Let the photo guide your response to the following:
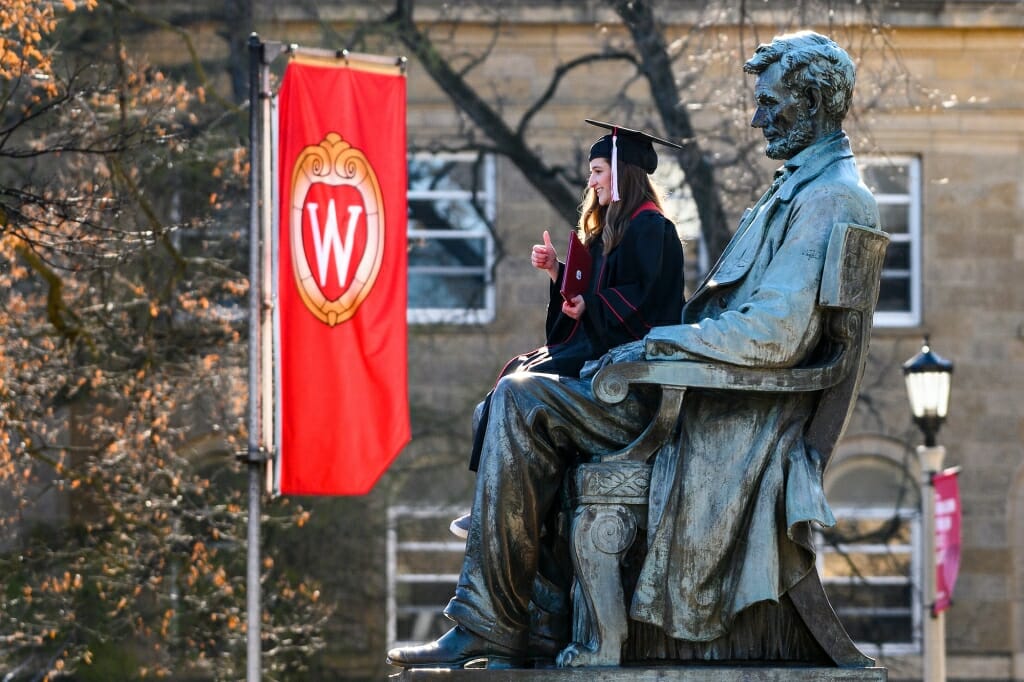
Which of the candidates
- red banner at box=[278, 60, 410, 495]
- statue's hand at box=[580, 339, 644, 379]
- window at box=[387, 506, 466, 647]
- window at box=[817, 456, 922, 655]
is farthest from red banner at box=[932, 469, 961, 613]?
statue's hand at box=[580, 339, 644, 379]

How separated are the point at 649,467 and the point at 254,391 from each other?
25.8 ft

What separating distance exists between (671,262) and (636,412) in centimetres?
85

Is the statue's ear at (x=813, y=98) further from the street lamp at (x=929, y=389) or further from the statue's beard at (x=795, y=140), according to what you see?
the street lamp at (x=929, y=389)

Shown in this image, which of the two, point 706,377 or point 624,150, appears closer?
point 706,377

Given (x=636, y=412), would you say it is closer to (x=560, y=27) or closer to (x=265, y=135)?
(x=265, y=135)

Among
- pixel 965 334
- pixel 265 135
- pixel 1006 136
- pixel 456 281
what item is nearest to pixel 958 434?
pixel 965 334

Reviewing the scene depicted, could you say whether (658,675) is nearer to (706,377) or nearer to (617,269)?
(706,377)

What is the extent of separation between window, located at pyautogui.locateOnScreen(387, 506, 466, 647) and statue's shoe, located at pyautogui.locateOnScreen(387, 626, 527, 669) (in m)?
18.4

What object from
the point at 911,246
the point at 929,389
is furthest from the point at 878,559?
the point at 929,389

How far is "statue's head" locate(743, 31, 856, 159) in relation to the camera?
7.80m

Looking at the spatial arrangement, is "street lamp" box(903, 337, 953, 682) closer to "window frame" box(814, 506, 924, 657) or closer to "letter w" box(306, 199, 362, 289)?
"letter w" box(306, 199, 362, 289)

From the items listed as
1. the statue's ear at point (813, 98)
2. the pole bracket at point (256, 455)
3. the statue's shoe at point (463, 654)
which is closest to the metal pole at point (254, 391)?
the pole bracket at point (256, 455)

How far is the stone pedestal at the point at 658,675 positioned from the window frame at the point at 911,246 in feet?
69.4

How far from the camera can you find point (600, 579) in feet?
24.3
